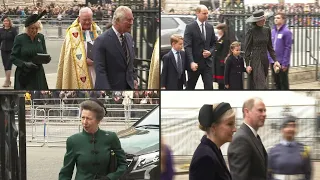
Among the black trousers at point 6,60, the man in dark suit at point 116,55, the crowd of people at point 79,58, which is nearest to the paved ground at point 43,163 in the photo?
the crowd of people at point 79,58

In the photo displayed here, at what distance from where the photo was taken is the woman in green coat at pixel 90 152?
4984mm

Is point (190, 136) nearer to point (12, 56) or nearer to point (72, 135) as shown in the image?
point (72, 135)

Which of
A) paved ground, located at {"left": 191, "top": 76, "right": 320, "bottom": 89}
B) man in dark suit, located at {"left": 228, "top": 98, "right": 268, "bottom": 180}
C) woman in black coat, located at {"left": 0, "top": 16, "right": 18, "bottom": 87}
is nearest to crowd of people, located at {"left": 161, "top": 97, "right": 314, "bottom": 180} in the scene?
man in dark suit, located at {"left": 228, "top": 98, "right": 268, "bottom": 180}

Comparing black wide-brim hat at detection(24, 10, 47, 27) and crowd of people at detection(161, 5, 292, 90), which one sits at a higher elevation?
black wide-brim hat at detection(24, 10, 47, 27)

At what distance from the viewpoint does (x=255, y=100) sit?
17.1ft

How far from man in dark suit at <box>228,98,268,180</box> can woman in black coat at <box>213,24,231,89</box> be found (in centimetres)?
98

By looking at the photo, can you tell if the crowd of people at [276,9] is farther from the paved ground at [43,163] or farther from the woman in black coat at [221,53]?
the paved ground at [43,163]

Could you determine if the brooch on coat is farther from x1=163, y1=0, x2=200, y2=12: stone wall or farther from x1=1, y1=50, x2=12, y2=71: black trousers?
x1=1, y1=50, x2=12, y2=71: black trousers

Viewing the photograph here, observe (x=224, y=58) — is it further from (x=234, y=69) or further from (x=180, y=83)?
(x=180, y=83)

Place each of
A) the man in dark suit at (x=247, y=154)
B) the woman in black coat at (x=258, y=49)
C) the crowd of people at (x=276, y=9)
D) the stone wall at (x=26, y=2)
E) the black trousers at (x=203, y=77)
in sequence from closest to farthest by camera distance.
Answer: the man in dark suit at (x=247, y=154)
the black trousers at (x=203, y=77)
the woman in black coat at (x=258, y=49)
the stone wall at (x=26, y=2)
the crowd of people at (x=276, y=9)

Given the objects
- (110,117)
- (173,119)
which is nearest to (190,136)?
(173,119)

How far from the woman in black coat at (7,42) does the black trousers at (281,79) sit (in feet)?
6.26

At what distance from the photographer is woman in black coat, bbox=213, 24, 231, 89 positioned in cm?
582

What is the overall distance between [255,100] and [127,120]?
91cm
